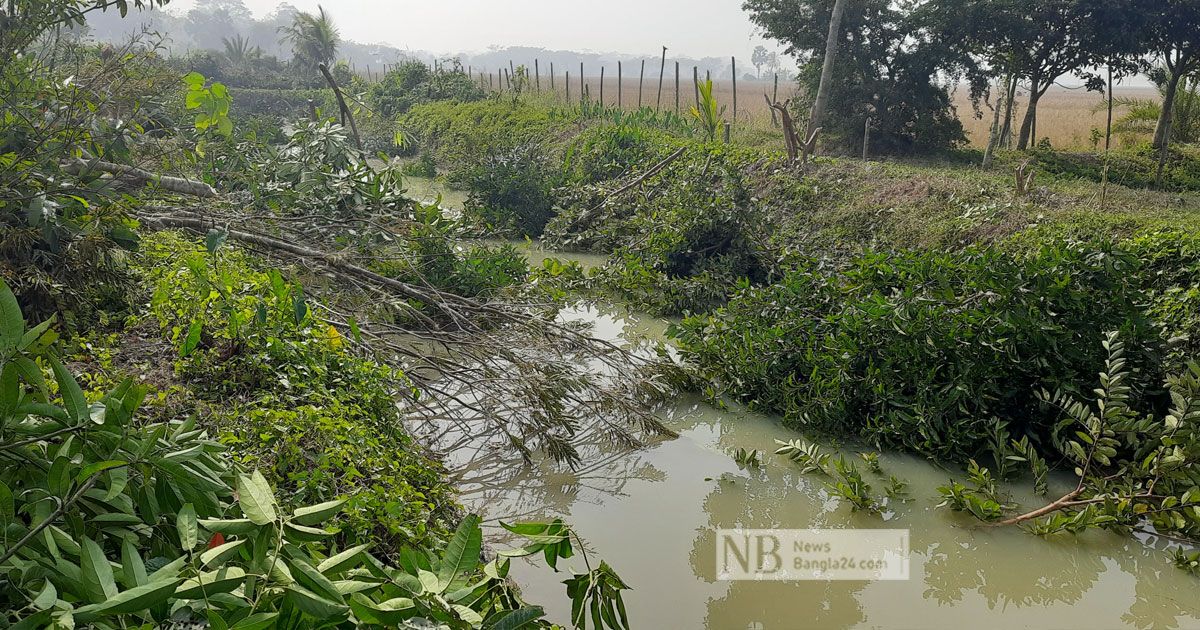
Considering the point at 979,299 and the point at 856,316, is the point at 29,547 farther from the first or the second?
the point at 979,299

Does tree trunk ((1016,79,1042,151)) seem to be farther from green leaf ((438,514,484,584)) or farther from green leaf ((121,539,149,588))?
green leaf ((121,539,149,588))

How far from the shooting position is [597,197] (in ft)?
33.8

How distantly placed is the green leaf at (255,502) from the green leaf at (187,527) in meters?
0.09

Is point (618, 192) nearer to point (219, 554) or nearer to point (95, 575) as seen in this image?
point (219, 554)

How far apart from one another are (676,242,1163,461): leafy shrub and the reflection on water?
1.05ft

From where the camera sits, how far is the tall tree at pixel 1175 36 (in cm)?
1216

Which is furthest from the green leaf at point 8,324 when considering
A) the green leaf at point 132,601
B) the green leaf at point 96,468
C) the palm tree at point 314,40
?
the palm tree at point 314,40

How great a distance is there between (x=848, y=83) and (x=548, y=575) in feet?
46.8

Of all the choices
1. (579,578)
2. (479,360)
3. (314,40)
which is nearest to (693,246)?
(479,360)

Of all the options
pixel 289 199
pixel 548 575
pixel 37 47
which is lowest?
pixel 548 575

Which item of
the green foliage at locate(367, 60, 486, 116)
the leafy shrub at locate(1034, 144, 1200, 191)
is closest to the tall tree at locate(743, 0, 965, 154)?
the leafy shrub at locate(1034, 144, 1200, 191)

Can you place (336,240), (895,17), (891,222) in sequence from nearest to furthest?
(336,240) → (891,222) → (895,17)

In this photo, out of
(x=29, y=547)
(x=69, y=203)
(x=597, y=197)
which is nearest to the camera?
(x=29, y=547)

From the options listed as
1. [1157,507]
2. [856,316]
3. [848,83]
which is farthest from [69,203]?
[848,83]
